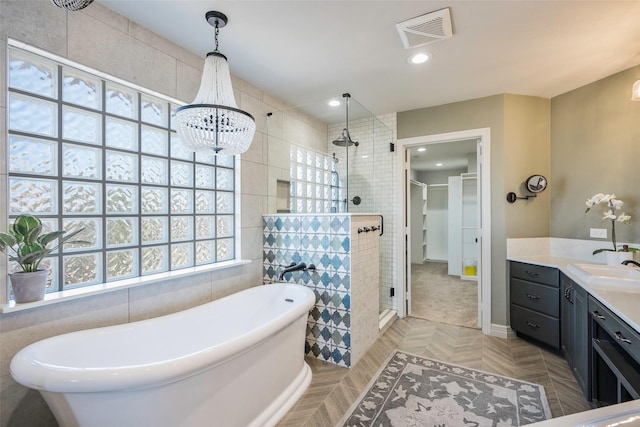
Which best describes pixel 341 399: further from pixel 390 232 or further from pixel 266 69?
pixel 266 69

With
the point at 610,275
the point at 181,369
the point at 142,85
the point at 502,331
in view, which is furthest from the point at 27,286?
the point at 502,331

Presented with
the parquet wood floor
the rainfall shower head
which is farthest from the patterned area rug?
the rainfall shower head

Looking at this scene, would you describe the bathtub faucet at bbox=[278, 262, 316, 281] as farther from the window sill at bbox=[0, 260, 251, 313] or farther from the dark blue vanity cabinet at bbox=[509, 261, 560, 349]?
the dark blue vanity cabinet at bbox=[509, 261, 560, 349]

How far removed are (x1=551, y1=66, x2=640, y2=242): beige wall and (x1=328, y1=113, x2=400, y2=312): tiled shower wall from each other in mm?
1695

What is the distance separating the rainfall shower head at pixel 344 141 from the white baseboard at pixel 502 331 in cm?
250

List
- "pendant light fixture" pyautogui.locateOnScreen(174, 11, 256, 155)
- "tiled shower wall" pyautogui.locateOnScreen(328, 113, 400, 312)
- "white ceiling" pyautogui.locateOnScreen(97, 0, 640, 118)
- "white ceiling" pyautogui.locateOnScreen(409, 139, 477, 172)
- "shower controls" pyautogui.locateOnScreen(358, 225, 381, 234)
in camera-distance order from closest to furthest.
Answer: "pendant light fixture" pyautogui.locateOnScreen(174, 11, 256, 155) < "white ceiling" pyautogui.locateOnScreen(97, 0, 640, 118) < "shower controls" pyautogui.locateOnScreen(358, 225, 381, 234) < "tiled shower wall" pyautogui.locateOnScreen(328, 113, 400, 312) < "white ceiling" pyautogui.locateOnScreen(409, 139, 477, 172)

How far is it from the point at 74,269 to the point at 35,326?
35 centimetres

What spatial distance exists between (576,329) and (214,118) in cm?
294

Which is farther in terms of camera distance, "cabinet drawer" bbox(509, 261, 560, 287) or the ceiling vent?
"cabinet drawer" bbox(509, 261, 560, 287)

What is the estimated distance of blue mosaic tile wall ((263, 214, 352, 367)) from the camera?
7.80 feet

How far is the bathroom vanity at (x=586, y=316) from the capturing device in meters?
1.42

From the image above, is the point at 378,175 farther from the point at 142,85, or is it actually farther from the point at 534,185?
the point at 142,85

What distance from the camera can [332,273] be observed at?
243cm

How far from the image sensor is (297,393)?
6.54 ft
